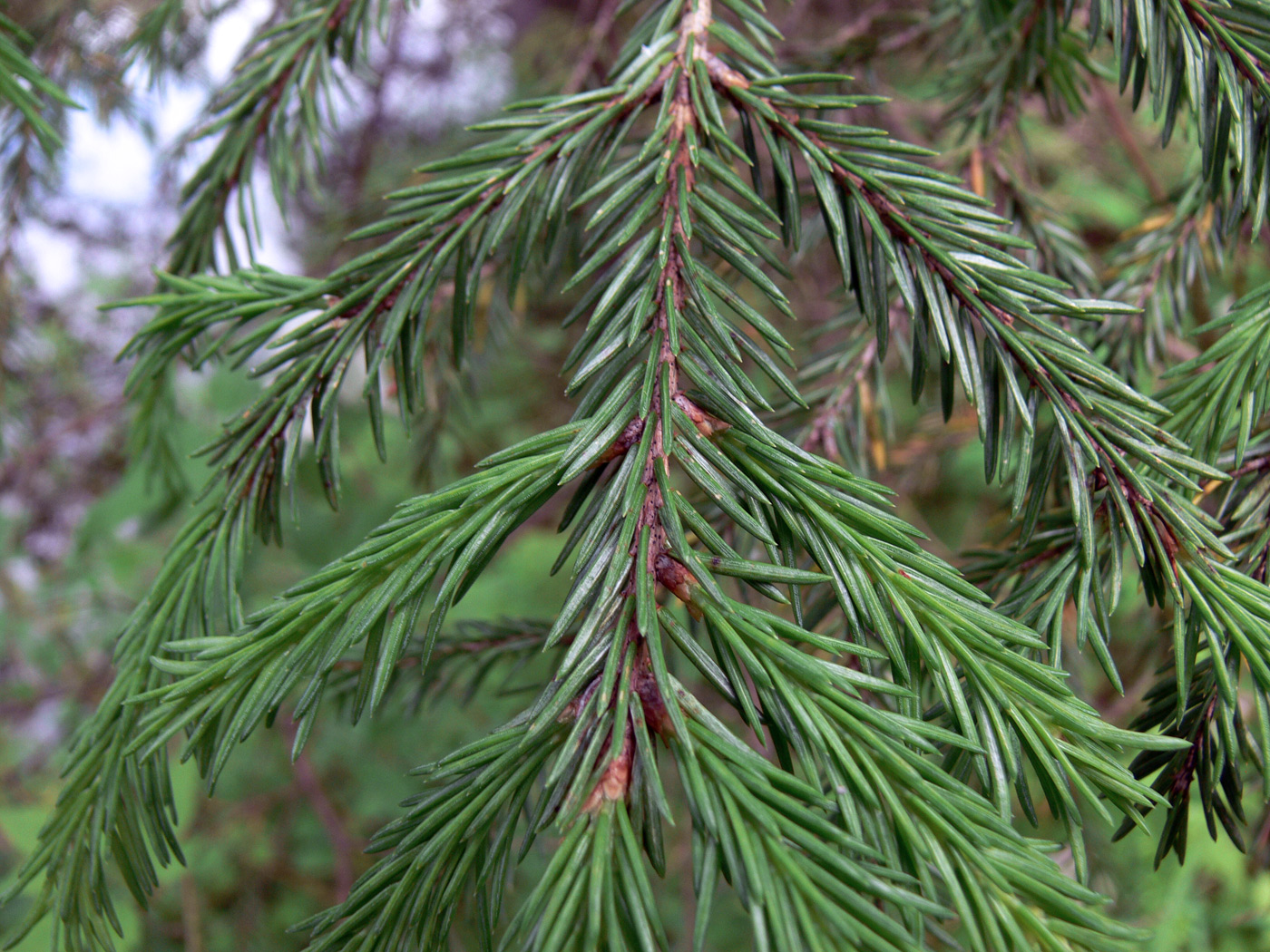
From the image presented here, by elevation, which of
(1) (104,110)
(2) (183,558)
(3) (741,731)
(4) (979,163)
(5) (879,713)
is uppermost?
(1) (104,110)

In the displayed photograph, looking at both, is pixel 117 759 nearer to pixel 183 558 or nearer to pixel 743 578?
pixel 183 558

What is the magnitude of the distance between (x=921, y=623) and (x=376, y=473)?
2.36m

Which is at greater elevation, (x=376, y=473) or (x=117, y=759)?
(x=376, y=473)

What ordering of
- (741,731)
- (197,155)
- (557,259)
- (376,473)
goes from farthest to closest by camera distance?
(376,473)
(197,155)
(741,731)
(557,259)

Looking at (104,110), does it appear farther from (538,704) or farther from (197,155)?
(538,704)

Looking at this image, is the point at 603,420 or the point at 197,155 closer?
the point at 603,420

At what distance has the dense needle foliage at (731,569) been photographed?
Result: 1.25ft

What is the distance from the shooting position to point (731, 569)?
1.42ft

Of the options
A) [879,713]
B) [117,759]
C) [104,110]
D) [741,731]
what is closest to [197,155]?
[104,110]

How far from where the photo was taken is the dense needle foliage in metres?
0.38

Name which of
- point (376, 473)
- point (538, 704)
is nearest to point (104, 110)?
point (538, 704)

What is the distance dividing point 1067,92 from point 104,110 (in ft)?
3.97

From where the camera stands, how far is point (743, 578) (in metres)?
Result: 0.44

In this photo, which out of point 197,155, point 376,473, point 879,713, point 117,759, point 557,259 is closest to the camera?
point 879,713
